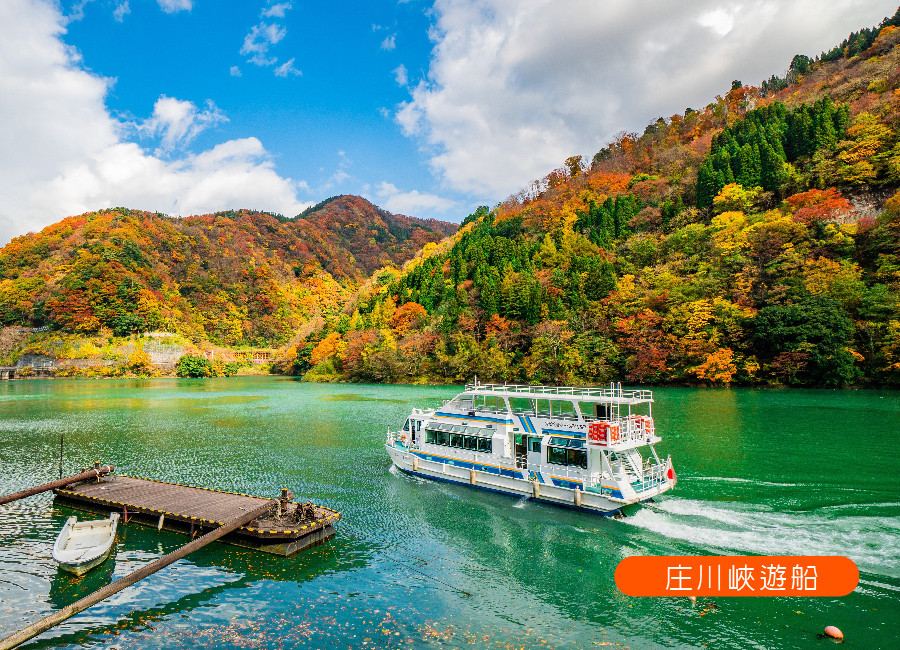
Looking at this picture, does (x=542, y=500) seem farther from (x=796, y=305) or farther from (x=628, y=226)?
(x=628, y=226)

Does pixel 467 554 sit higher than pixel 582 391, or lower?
lower

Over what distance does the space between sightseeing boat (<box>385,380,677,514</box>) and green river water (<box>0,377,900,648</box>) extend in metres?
0.91

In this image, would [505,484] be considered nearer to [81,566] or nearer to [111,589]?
[111,589]

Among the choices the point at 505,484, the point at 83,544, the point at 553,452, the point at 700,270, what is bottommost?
the point at 83,544

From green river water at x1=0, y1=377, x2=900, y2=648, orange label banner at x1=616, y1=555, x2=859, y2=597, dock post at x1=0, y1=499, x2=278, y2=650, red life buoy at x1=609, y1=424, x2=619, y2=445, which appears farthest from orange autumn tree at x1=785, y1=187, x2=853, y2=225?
dock post at x1=0, y1=499, x2=278, y2=650

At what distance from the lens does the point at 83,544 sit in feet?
52.6

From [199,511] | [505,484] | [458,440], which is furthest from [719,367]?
[199,511]

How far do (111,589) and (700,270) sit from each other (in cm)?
7656

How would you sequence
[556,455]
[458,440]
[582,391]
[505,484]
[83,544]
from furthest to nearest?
1. [582,391]
2. [458,440]
3. [505,484]
4. [556,455]
5. [83,544]

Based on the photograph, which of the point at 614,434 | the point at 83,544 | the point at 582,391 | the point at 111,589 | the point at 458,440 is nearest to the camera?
the point at 111,589

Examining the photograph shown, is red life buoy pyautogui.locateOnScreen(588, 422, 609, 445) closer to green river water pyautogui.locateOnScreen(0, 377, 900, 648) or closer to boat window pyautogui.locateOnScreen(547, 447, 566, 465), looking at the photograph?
boat window pyautogui.locateOnScreen(547, 447, 566, 465)

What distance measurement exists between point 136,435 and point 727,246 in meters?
78.6

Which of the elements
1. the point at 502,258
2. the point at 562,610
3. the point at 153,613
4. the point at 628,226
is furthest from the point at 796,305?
the point at 153,613

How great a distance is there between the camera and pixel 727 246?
234 ft
